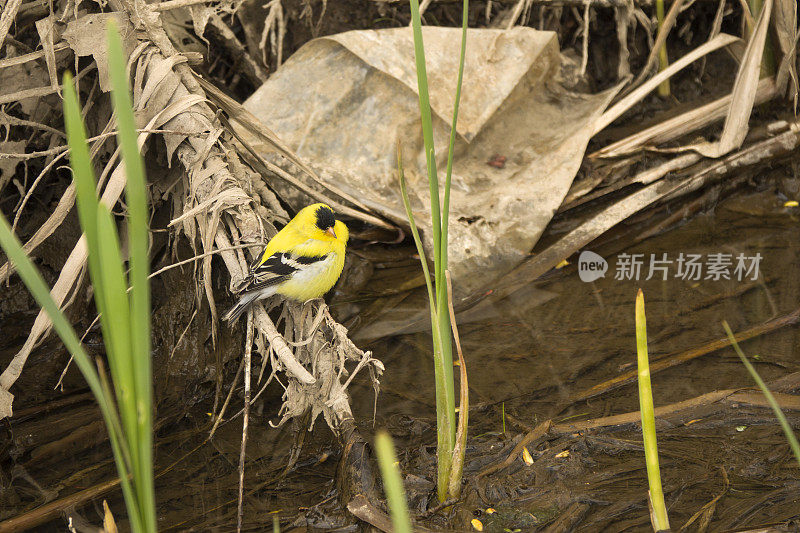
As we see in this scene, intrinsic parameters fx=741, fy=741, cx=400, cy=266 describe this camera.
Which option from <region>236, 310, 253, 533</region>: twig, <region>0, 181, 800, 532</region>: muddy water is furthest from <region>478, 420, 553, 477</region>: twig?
<region>236, 310, 253, 533</region>: twig

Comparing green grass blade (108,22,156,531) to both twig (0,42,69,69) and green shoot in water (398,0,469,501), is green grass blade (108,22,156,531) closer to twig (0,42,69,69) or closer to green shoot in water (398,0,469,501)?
green shoot in water (398,0,469,501)

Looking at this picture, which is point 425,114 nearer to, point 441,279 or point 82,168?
point 441,279

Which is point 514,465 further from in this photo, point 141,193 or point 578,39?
point 578,39

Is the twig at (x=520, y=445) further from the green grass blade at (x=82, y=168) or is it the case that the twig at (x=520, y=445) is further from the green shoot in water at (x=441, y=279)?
the green grass blade at (x=82, y=168)

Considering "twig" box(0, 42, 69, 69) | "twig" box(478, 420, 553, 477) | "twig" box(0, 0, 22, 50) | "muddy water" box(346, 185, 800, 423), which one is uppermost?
"twig" box(0, 0, 22, 50)

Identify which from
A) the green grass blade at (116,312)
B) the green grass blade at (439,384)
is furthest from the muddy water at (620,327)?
the green grass blade at (116,312)

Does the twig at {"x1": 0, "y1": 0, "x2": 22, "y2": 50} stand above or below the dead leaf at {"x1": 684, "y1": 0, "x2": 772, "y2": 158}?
above

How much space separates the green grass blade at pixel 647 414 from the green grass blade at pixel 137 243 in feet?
3.46

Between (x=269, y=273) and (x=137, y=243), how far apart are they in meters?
1.69

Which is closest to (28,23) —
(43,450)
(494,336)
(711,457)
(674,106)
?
(43,450)

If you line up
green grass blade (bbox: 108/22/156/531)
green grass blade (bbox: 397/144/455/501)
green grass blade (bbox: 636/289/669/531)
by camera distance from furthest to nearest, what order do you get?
green grass blade (bbox: 397/144/455/501) < green grass blade (bbox: 636/289/669/531) < green grass blade (bbox: 108/22/156/531)

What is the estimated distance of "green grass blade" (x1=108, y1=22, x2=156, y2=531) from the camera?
1165 mm

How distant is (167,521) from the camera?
2756 millimetres

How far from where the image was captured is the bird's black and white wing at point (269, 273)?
9.45 ft
